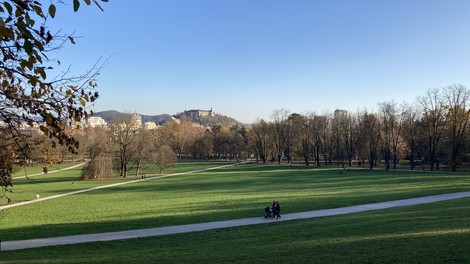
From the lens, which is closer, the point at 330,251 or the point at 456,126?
the point at 330,251

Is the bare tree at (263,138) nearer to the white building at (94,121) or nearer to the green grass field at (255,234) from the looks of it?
the white building at (94,121)

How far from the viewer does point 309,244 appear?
11875 millimetres

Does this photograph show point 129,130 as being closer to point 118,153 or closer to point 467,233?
point 118,153

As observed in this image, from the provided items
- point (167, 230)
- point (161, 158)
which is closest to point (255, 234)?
point (167, 230)

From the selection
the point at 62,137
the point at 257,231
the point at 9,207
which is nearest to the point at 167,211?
the point at 257,231

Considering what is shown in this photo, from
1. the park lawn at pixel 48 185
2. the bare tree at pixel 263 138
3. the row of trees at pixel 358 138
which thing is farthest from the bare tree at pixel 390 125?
the park lawn at pixel 48 185

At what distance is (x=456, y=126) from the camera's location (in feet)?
198

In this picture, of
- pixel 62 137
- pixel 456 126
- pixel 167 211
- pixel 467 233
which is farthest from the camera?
pixel 456 126

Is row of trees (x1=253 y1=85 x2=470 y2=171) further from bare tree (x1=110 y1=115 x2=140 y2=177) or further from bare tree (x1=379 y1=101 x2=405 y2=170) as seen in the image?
bare tree (x1=110 y1=115 x2=140 y2=177)

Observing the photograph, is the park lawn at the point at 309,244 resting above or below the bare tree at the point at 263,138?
below

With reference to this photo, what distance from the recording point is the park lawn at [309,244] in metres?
9.63

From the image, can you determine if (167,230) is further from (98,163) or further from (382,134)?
(382,134)

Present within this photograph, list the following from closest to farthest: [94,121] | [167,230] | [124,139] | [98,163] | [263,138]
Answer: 1. [167,230]
2. [94,121]
3. [98,163]
4. [124,139]
5. [263,138]

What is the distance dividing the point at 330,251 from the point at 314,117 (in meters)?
77.6
